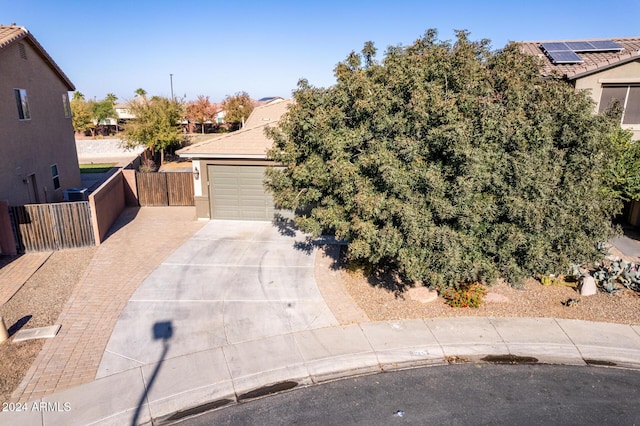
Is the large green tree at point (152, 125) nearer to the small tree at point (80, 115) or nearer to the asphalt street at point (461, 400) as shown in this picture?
the small tree at point (80, 115)

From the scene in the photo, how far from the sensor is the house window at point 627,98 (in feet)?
54.7

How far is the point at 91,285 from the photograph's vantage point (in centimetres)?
1142

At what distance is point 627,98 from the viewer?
16766 millimetres

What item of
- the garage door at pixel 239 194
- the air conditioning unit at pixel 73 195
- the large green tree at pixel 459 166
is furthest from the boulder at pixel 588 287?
the air conditioning unit at pixel 73 195

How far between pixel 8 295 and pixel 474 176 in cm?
1150

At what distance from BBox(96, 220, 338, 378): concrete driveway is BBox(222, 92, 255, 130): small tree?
136 ft

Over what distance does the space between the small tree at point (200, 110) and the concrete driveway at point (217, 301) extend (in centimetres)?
3931

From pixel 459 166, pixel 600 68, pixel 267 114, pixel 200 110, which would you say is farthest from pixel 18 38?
pixel 200 110

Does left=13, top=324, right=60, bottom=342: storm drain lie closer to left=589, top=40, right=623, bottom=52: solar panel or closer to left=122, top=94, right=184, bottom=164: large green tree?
left=589, top=40, right=623, bottom=52: solar panel

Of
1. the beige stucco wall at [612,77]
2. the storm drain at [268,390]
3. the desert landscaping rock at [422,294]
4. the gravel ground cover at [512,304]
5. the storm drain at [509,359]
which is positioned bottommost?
the storm drain at [509,359]

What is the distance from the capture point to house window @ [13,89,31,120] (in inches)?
653

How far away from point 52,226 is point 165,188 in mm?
6393

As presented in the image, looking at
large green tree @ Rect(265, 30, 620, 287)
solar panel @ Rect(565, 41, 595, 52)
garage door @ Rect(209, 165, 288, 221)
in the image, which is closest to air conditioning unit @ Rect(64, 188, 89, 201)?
garage door @ Rect(209, 165, 288, 221)

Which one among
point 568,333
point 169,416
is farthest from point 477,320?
point 169,416
